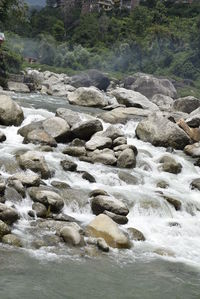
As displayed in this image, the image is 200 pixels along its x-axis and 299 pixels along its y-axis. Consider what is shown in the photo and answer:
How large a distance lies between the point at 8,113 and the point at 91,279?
10.3m

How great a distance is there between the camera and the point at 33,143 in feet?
50.9

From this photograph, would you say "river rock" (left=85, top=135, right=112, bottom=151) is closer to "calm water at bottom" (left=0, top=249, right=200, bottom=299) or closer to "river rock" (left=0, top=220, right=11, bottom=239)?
"river rock" (left=0, top=220, right=11, bottom=239)

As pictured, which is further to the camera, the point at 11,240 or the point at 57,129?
the point at 57,129

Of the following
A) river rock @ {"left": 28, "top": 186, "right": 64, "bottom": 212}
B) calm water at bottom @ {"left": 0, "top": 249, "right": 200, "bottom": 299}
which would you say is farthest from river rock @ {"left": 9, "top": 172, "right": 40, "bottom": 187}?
calm water at bottom @ {"left": 0, "top": 249, "right": 200, "bottom": 299}

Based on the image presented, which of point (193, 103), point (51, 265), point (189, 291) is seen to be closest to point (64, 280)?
point (51, 265)

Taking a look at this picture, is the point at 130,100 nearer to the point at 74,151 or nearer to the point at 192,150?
the point at 192,150

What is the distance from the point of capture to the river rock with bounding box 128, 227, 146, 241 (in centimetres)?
1034

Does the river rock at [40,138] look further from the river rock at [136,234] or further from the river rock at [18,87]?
the river rock at [18,87]

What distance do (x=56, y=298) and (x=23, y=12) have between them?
927 inches

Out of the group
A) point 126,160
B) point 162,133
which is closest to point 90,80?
point 162,133

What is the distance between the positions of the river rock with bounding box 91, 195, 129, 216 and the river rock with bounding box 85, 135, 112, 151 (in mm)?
4574

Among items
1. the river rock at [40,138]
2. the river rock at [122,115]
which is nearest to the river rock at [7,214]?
the river rock at [40,138]

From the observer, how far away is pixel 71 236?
9.25 m

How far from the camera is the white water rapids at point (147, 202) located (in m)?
9.98
